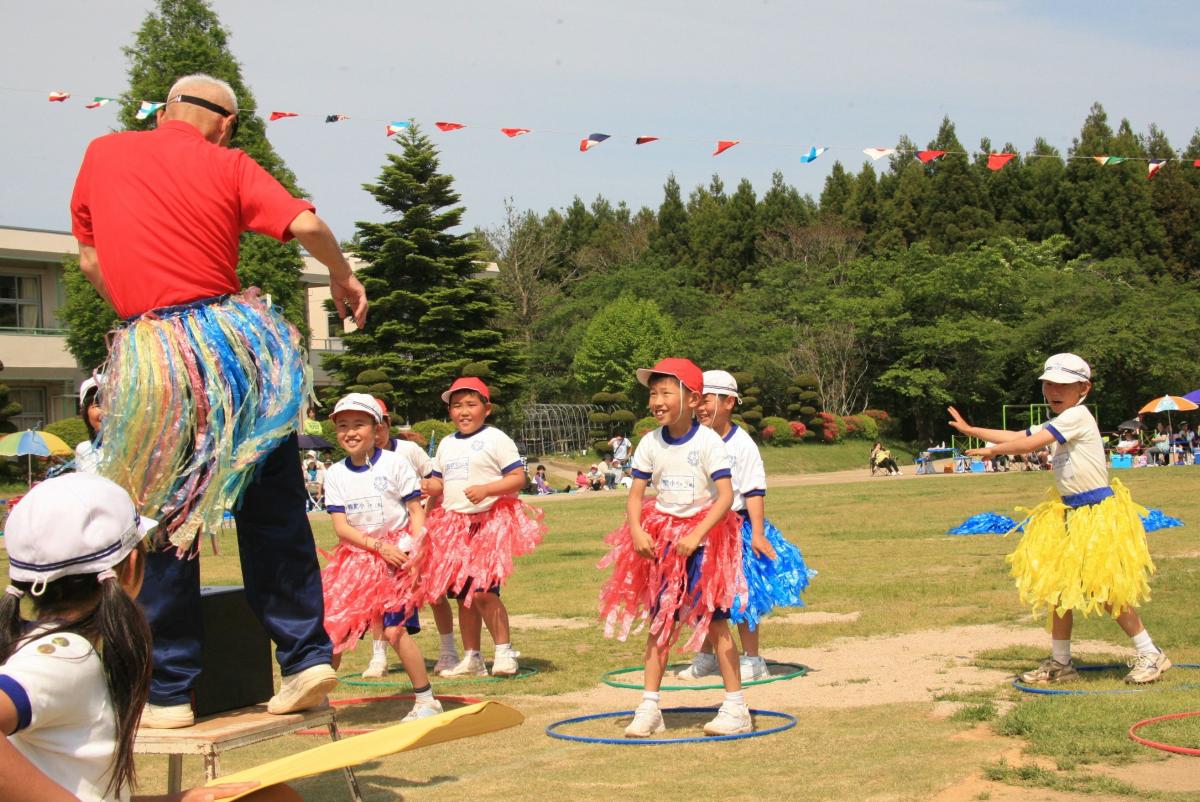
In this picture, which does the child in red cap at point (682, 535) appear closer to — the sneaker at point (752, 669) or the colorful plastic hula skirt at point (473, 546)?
the sneaker at point (752, 669)

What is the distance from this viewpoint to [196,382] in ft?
14.4

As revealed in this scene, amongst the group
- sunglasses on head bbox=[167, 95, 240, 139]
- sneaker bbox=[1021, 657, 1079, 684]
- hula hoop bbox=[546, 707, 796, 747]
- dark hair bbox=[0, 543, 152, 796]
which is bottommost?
hula hoop bbox=[546, 707, 796, 747]

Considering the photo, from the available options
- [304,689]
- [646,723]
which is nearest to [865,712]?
[646,723]

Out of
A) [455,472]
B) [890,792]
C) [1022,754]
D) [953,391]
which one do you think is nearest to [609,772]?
[890,792]

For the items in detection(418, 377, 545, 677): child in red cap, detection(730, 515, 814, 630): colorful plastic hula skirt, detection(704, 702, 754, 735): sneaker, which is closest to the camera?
detection(704, 702, 754, 735): sneaker

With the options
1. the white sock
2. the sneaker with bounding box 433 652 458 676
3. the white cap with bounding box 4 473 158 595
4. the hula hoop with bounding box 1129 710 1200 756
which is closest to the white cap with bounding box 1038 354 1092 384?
the white sock

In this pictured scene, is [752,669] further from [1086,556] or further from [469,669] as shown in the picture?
[1086,556]

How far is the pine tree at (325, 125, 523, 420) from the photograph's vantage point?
45.8 m

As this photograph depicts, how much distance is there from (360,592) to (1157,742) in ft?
14.3

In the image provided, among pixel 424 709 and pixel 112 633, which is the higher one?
pixel 112 633

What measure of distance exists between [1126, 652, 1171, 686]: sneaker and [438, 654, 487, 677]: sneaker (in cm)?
396

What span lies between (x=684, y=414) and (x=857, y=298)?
48667 millimetres

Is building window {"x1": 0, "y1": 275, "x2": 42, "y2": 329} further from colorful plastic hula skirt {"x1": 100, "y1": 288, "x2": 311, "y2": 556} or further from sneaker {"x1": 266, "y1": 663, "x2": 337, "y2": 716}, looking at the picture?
sneaker {"x1": 266, "y1": 663, "x2": 337, "y2": 716}

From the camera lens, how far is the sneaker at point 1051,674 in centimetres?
748
